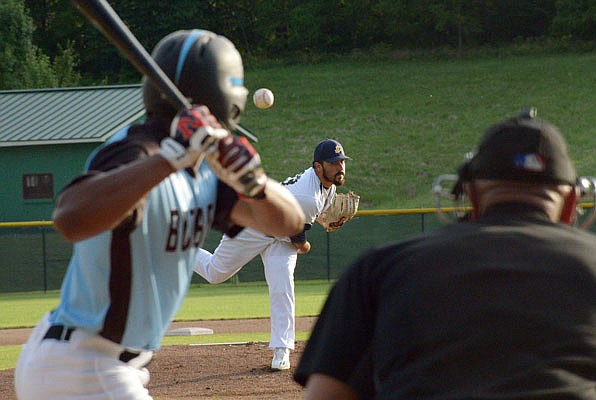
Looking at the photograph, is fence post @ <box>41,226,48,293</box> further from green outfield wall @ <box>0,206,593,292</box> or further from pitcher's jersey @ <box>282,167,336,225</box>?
pitcher's jersey @ <box>282,167,336,225</box>

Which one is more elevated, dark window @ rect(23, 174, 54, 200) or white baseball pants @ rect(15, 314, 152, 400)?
white baseball pants @ rect(15, 314, 152, 400)

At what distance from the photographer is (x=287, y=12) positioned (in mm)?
61094

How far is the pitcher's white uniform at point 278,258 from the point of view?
8.73 meters

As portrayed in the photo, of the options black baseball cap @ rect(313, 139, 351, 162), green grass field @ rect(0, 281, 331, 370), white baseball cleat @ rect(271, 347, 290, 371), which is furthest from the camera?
green grass field @ rect(0, 281, 331, 370)

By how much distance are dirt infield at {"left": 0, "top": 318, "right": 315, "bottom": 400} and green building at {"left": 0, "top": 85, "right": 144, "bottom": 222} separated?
61.9 ft

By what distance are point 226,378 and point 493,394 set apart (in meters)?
6.56

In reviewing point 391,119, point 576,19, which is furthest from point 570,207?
point 576,19

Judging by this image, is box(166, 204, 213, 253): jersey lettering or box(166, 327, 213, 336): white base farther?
box(166, 327, 213, 336): white base

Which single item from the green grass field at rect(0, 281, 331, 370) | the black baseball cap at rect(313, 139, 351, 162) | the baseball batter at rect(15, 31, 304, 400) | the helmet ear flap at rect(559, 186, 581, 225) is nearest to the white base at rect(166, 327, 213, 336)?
the green grass field at rect(0, 281, 331, 370)

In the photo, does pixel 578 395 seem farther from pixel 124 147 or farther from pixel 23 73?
pixel 23 73

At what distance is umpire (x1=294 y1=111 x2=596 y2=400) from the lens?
2133mm

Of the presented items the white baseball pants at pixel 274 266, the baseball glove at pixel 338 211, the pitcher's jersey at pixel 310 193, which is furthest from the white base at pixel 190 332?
the pitcher's jersey at pixel 310 193

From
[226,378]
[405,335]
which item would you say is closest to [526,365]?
[405,335]

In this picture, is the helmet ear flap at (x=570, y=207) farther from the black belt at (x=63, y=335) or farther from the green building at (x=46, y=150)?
the green building at (x=46, y=150)
